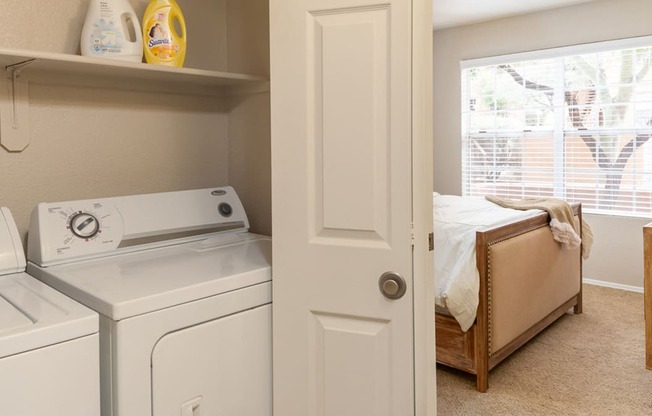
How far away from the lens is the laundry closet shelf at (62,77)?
1.43 m

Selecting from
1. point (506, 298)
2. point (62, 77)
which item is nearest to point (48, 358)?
point (62, 77)

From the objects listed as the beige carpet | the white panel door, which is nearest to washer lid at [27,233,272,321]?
the white panel door

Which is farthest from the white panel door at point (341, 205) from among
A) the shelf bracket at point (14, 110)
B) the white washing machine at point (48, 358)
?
the shelf bracket at point (14, 110)

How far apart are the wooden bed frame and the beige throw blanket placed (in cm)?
6

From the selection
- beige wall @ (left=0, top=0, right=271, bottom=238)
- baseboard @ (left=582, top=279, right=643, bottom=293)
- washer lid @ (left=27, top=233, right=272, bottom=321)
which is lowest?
baseboard @ (left=582, top=279, right=643, bottom=293)

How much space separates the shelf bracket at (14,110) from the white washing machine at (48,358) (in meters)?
0.56

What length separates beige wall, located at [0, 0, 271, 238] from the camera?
1.59m

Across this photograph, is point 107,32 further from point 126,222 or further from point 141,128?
point 126,222

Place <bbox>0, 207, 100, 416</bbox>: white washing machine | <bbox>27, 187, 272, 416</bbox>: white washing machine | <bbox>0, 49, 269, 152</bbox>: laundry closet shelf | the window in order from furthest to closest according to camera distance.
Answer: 1. the window
2. <bbox>0, 49, 269, 152</bbox>: laundry closet shelf
3. <bbox>27, 187, 272, 416</bbox>: white washing machine
4. <bbox>0, 207, 100, 416</bbox>: white washing machine

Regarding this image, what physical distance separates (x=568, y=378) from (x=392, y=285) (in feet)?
6.37

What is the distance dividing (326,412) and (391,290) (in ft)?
1.38

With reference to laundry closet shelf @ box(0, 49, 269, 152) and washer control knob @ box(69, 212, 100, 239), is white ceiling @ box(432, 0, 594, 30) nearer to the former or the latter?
laundry closet shelf @ box(0, 49, 269, 152)

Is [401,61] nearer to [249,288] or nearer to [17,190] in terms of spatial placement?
[249,288]

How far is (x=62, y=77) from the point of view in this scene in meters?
1.64
